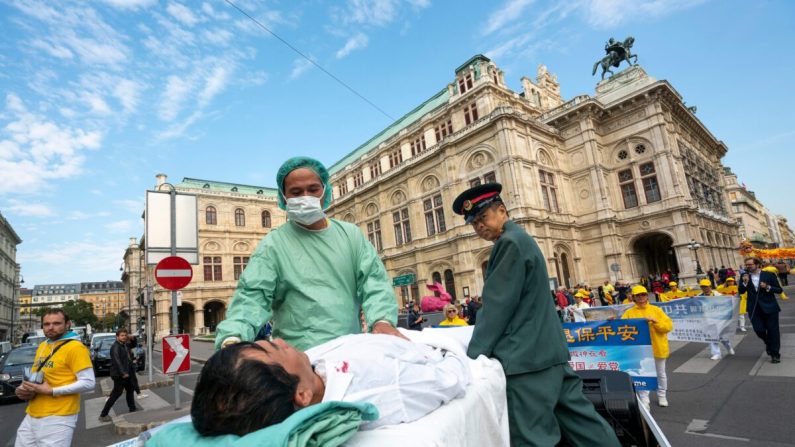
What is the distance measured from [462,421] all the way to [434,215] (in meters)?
28.7

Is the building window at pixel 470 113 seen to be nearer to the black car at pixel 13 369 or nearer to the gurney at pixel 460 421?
the black car at pixel 13 369

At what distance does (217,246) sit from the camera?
42.0 m

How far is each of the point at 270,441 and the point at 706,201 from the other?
3942cm

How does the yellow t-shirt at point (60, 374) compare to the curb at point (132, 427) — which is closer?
the yellow t-shirt at point (60, 374)

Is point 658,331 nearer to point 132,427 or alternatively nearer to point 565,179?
point 132,427

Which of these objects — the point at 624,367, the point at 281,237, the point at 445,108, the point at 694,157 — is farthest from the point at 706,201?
the point at 281,237

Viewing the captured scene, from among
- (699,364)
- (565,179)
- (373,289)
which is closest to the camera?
(373,289)

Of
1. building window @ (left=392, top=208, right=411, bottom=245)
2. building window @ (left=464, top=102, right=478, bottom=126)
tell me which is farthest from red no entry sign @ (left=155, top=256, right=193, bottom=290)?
building window @ (left=392, top=208, right=411, bottom=245)

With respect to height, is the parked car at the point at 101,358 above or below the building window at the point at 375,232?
below

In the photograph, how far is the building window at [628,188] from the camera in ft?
→ 86.7

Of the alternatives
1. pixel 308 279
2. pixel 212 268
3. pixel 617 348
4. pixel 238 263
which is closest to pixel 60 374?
pixel 308 279

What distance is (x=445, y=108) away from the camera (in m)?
29.7

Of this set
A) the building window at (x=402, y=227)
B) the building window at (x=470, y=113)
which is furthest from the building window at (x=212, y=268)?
the building window at (x=470, y=113)

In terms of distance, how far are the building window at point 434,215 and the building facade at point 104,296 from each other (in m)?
124
